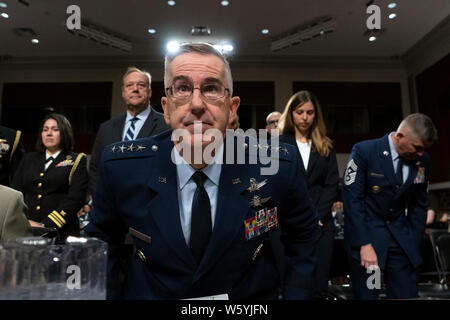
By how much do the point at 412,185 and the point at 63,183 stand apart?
91.6 inches

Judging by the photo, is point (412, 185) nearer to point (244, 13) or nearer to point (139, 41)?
point (244, 13)

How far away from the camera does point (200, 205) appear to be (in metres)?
1.00

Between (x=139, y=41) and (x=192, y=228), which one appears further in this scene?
(x=139, y=41)

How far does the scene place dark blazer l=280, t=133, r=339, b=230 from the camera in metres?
2.61

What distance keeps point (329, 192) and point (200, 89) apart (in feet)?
6.23

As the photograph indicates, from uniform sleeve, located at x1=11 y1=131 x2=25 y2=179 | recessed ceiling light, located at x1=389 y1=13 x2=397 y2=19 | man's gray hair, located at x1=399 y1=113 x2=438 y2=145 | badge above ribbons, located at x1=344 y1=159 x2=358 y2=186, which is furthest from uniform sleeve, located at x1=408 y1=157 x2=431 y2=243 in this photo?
recessed ceiling light, located at x1=389 y1=13 x2=397 y2=19

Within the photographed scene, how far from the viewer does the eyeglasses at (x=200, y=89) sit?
103 cm

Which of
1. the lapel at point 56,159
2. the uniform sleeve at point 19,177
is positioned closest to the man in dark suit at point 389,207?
the lapel at point 56,159

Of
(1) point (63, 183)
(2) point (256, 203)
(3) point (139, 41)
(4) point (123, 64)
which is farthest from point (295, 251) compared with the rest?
(4) point (123, 64)

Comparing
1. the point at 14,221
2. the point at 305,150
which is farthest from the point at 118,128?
the point at 14,221

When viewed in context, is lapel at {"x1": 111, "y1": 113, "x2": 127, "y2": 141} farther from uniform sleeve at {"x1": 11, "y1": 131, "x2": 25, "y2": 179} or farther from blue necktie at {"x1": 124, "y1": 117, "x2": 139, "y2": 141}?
uniform sleeve at {"x1": 11, "y1": 131, "x2": 25, "y2": 179}

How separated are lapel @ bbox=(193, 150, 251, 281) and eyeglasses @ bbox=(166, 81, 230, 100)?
0.65ft

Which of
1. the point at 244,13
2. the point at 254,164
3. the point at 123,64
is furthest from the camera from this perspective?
the point at 123,64
